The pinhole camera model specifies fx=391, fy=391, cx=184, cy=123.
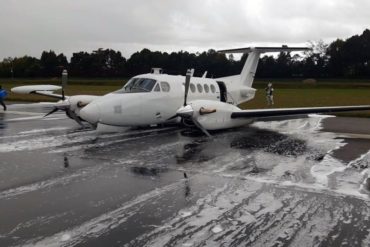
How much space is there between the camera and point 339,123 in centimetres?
1827

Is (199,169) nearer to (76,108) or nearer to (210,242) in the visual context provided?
(210,242)

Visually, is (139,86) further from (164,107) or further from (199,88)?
(199,88)

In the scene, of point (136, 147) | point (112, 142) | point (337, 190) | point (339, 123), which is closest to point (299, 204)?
point (337, 190)

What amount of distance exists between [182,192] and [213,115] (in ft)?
23.1

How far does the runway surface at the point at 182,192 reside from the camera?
498 centimetres

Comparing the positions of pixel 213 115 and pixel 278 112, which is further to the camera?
pixel 278 112

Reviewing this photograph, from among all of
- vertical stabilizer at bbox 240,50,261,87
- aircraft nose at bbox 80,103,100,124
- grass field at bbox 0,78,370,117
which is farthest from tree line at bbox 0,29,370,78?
aircraft nose at bbox 80,103,100,124

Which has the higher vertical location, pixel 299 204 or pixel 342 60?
pixel 342 60

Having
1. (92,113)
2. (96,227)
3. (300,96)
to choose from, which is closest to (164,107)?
(92,113)

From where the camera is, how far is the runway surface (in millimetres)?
4980

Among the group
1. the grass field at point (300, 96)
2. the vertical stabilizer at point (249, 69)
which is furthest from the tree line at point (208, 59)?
the vertical stabilizer at point (249, 69)

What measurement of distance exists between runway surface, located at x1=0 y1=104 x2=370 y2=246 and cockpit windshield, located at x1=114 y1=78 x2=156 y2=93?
79.1 inches

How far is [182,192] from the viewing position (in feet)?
22.6

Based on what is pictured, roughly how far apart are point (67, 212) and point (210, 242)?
2.29 m
